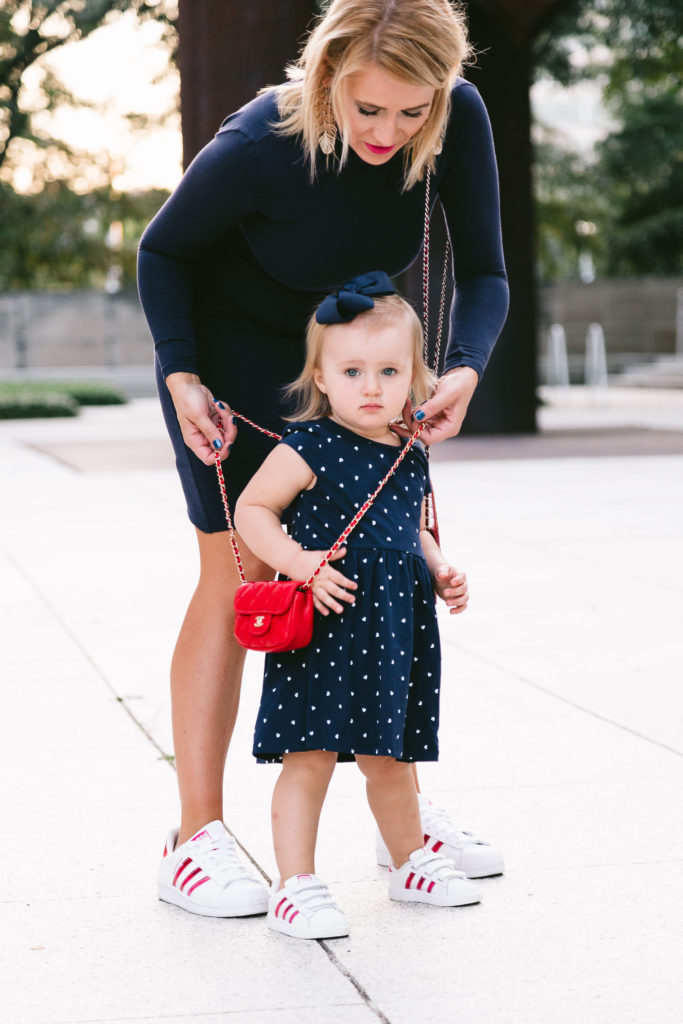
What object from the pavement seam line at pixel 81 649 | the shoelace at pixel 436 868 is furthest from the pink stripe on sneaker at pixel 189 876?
the pavement seam line at pixel 81 649

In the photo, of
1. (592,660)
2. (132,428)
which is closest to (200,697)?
(592,660)

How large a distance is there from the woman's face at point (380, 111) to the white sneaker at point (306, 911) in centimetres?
139

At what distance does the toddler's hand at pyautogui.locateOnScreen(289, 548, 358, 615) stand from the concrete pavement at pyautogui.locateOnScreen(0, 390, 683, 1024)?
2.10 feet

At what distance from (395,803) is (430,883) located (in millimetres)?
174

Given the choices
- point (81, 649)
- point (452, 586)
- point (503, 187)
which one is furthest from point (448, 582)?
point (503, 187)

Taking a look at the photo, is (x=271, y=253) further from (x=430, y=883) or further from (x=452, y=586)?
(x=430, y=883)

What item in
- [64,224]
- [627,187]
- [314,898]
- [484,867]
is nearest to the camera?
[314,898]

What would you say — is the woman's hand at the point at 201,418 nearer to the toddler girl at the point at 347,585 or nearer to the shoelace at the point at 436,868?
the toddler girl at the point at 347,585

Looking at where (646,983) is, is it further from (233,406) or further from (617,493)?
(617,493)

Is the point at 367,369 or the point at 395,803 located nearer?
the point at 367,369

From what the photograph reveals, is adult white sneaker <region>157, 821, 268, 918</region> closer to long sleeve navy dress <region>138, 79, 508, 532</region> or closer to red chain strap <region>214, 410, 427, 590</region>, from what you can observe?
red chain strap <region>214, 410, 427, 590</region>

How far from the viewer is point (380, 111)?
8.75ft

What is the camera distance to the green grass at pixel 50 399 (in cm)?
2131

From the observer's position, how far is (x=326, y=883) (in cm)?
304
